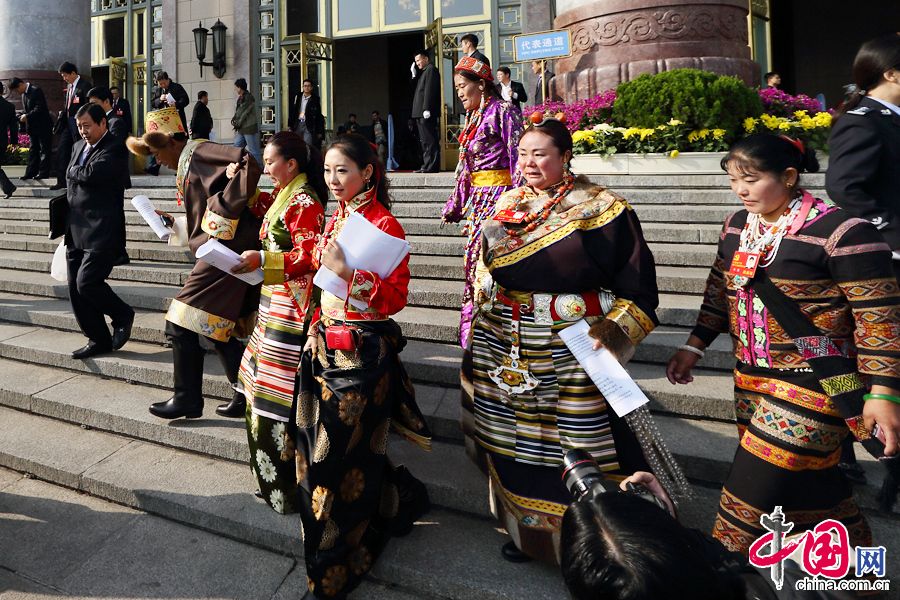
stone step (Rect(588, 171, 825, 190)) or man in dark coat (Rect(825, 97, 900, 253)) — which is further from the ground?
stone step (Rect(588, 171, 825, 190))

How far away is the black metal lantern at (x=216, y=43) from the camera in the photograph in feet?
47.2

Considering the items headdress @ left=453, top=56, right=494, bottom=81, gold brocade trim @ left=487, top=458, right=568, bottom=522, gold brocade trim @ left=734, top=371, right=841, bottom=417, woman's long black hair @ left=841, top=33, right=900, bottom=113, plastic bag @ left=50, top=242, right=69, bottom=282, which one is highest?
headdress @ left=453, top=56, right=494, bottom=81

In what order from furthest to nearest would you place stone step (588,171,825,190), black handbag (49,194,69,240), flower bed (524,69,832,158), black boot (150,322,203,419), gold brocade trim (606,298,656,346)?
flower bed (524,69,832,158), stone step (588,171,825,190), black handbag (49,194,69,240), black boot (150,322,203,419), gold brocade trim (606,298,656,346)

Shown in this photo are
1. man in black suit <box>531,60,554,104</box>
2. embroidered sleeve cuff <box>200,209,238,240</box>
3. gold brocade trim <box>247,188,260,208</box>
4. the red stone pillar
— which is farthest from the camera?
man in black suit <box>531,60,554,104</box>

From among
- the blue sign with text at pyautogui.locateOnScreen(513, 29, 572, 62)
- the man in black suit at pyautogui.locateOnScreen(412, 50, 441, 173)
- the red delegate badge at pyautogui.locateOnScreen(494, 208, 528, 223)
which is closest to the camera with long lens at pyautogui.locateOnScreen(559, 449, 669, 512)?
the red delegate badge at pyautogui.locateOnScreen(494, 208, 528, 223)

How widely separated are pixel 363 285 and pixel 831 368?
5.37ft

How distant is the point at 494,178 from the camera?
4434mm

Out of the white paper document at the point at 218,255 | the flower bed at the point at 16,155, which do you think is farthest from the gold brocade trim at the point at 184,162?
the flower bed at the point at 16,155

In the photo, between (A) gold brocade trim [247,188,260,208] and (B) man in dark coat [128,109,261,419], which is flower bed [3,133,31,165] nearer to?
(B) man in dark coat [128,109,261,419]

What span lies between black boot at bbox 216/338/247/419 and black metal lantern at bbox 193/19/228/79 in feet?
40.4

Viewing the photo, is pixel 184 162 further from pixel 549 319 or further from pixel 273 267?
pixel 549 319

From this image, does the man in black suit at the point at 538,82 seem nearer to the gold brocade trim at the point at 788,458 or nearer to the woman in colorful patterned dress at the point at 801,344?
the woman in colorful patterned dress at the point at 801,344

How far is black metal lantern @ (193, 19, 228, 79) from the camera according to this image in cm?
1440

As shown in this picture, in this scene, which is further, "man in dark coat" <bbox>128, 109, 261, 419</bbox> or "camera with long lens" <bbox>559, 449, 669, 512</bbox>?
"man in dark coat" <bbox>128, 109, 261, 419</bbox>
